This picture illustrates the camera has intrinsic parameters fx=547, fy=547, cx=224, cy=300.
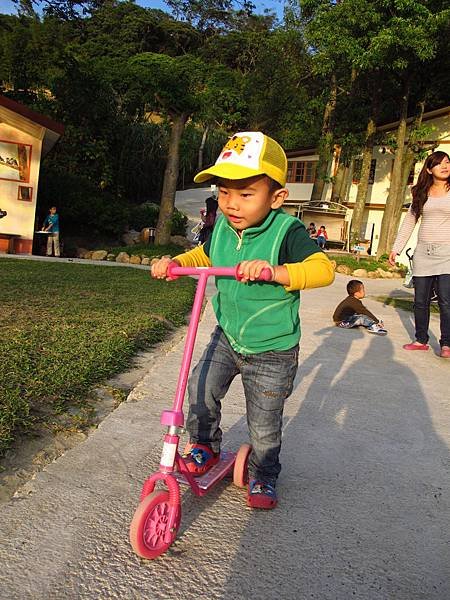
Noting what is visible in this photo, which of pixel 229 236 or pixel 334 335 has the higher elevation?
pixel 229 236

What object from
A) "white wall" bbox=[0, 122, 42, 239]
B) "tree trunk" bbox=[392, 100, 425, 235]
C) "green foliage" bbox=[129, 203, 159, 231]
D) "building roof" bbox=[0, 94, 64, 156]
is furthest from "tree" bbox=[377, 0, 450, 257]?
"white wall" bbox=[0, 122, 42, 239]

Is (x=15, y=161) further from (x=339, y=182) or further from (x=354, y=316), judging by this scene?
(x=339, y=182)

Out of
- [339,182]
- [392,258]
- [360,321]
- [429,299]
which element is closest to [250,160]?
[392,258]

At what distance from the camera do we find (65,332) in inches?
179

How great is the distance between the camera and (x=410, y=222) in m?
5.70

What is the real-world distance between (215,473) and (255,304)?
2.54 feet

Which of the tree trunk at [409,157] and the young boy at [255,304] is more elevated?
the tree trunk at [409,157]

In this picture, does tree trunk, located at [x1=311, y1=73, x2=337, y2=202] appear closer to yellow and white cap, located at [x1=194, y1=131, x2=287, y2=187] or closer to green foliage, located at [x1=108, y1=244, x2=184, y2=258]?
green foliage, located at [x1=108, y1=244, x2=184, y2=258]

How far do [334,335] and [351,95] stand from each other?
832 inches

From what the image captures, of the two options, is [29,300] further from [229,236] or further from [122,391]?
[229,236]

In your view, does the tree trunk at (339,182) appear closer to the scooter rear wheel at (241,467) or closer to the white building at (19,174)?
the white building at (19,174)

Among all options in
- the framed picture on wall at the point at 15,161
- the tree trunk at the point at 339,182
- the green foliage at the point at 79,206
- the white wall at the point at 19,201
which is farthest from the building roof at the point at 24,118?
the tree trunk at the point at 339,182

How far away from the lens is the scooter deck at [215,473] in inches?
88.0

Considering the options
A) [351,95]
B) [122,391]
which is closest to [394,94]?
[351,95]
